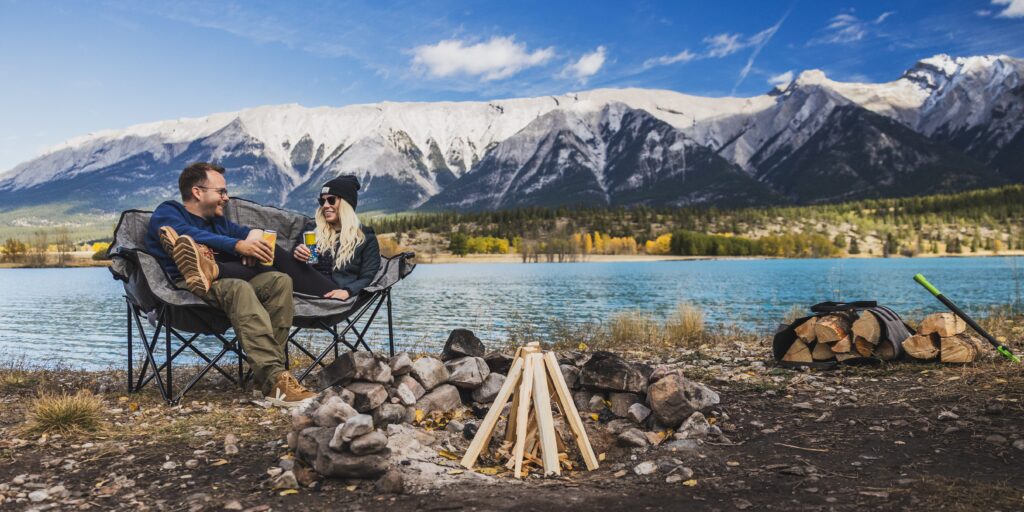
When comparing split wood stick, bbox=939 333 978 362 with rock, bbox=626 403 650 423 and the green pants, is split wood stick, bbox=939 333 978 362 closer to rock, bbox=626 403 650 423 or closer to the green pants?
rock, bbox=626 403 650 423

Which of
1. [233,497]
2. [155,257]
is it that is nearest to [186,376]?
[155,257]

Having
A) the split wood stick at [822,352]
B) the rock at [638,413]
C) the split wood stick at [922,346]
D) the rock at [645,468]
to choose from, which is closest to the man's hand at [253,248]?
the rock at [638,413]

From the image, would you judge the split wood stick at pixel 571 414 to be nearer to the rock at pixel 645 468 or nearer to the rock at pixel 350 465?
the rock at pixel 645 468

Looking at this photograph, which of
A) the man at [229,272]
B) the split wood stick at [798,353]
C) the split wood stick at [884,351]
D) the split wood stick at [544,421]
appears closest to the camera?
the split wood stick at [544,421]

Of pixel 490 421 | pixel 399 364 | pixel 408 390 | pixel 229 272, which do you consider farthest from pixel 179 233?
pixel 490 421

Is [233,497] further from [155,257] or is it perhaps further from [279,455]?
[155,257]

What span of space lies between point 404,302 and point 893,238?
4460 inches

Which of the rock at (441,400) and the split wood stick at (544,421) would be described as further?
the rock at (441,400)

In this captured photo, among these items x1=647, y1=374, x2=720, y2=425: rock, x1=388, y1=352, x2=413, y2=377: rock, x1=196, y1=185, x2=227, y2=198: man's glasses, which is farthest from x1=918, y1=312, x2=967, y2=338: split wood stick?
x1=196, y1=185, x2=227, y2=198: man's glasses

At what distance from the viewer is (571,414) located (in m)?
3.54

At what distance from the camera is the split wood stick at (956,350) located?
5566 mm

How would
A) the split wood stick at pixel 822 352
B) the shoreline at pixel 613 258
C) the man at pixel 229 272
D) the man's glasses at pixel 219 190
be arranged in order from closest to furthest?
1. the man at pixel 229 272
2. the man's glasses at pixel 219 190
3. the split wood stick at pixel 822 352
4. the shoreline at pixel 613 258

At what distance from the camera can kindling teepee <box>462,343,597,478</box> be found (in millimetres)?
3342

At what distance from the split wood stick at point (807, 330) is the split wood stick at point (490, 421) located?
3814 mm
